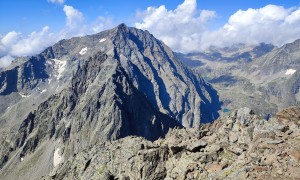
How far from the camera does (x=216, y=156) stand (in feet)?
199

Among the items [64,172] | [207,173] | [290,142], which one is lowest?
[64,172]

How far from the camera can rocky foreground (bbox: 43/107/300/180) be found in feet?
159

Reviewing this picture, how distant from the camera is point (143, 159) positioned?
2704 inches

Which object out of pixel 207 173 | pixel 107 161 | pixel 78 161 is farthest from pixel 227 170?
pixel 78 161

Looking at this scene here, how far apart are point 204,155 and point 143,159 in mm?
12567

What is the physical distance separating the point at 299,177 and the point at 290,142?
11369 mm

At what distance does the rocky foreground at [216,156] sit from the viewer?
48531mm

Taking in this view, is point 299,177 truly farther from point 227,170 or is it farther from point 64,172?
point 64,172

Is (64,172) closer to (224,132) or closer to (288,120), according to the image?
(224,132)

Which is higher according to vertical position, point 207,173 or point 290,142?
point 290,142

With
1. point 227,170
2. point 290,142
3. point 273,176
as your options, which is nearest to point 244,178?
point 273,176

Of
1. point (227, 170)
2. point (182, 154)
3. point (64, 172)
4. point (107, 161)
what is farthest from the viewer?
point (64, 172)

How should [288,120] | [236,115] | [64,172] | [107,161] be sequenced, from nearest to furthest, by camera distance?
1. [288,120]
2. [107,161]
3. [236,115]
4. [64,172]

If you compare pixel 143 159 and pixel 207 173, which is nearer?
pixel 207 173
